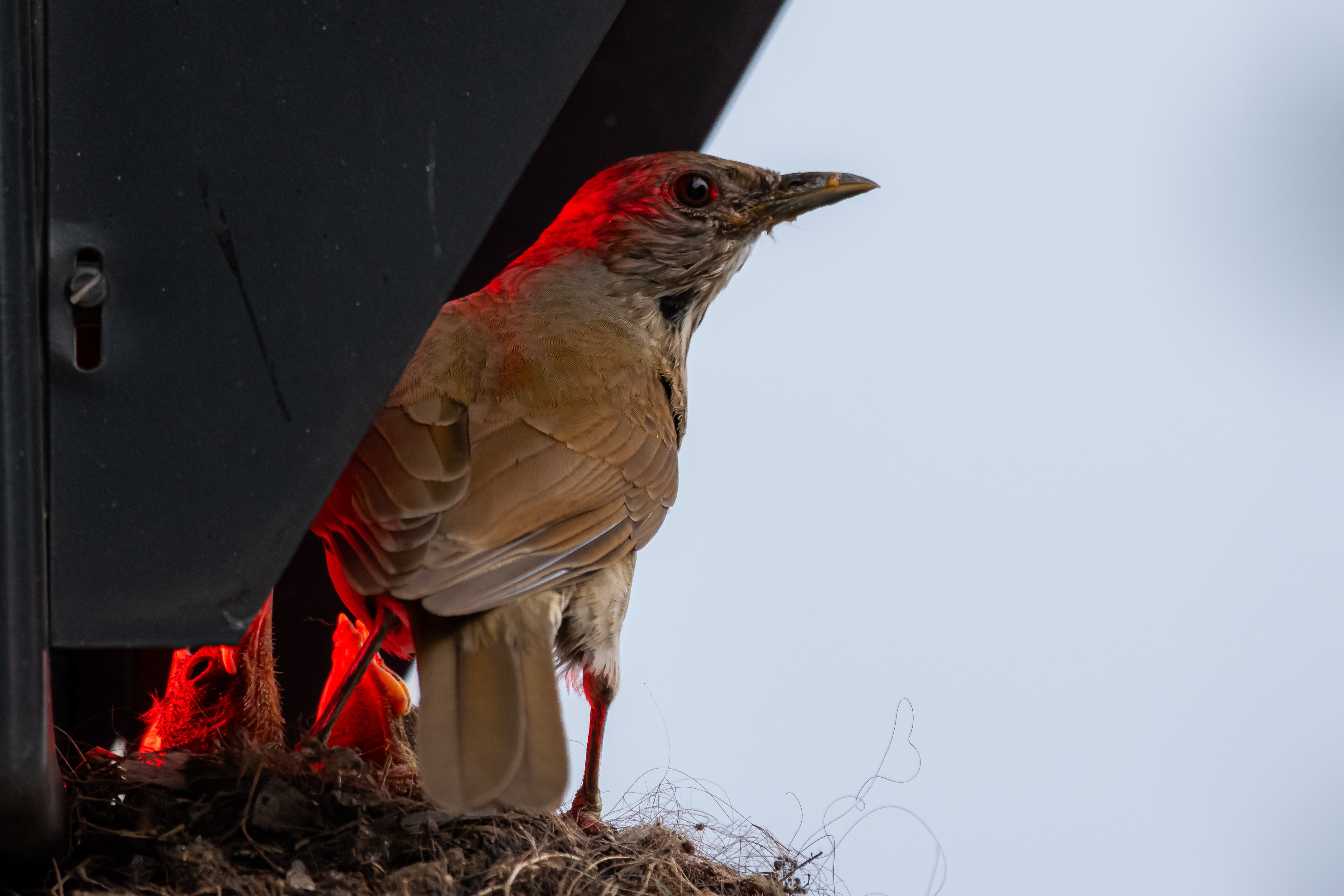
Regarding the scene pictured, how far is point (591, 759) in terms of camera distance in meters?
2.05

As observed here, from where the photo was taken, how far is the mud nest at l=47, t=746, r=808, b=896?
1406 mm

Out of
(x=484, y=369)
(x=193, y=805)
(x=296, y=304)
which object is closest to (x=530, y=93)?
(x=296, y=304)

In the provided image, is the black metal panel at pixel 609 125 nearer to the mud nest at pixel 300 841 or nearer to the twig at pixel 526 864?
the mud nest at pixel 300 841

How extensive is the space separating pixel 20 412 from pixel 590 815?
111 centimetres

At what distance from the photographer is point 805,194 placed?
2.23 metres

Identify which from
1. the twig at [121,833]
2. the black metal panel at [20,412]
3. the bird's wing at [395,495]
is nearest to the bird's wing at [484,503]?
the bird's wing at [395,495]

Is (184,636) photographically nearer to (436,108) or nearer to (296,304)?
(296,304)

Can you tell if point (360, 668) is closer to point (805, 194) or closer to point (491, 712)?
point (491, 712)

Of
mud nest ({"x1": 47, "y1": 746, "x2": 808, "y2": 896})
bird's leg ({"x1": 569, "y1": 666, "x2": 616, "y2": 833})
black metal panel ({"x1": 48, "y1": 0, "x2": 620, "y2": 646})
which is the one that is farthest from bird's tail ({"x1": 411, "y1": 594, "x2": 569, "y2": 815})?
black metal panel ({"x1": 48, "y1": 0, "x2": 620, "y2": 646})

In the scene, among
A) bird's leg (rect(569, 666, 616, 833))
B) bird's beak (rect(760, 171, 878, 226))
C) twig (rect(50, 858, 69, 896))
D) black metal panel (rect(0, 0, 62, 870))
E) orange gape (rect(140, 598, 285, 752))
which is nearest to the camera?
black metal panel (rect(0, 0, 62, 870))

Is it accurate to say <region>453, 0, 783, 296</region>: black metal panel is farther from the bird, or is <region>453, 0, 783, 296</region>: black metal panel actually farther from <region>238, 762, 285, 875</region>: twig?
<region>238, 762, 285, 875</region>: twig

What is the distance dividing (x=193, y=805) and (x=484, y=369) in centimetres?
77

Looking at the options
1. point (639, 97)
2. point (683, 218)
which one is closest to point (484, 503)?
point (683, 218)

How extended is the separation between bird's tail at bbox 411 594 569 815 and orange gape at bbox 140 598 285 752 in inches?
14.3
